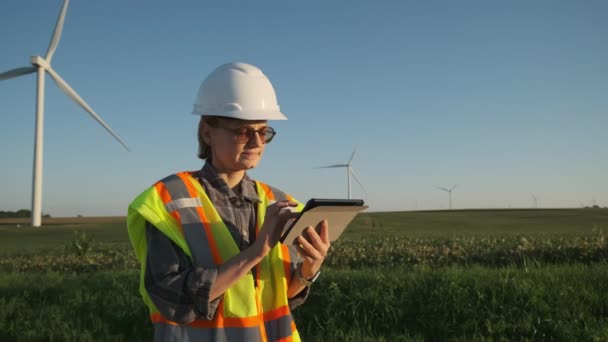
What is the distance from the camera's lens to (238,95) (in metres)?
2.67

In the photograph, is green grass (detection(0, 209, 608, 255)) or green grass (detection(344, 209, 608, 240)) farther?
green grass (detection(344, 209, 608, 240))

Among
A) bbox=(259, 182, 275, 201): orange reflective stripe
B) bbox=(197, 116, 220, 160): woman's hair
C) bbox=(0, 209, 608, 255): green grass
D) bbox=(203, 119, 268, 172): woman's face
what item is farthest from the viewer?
bbox=(0, 209, 608, 255): green grass

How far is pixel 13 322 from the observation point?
25.0 ft

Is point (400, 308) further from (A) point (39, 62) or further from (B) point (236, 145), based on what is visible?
(A) point (39, 62)

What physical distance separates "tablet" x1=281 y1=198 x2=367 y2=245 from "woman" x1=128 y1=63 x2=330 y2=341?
0.17 feet

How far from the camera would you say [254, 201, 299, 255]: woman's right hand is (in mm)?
2295

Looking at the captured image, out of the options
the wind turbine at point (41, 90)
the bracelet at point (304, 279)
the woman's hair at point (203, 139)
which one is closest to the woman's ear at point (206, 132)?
the woman's hair at point (203, 139)

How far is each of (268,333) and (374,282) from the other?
4.99 meters

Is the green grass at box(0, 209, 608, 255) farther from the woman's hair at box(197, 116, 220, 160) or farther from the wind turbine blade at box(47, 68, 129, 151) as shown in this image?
the woman's hair at box(197, 116, 220, 160)

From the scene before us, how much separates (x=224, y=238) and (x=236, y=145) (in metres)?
0.45

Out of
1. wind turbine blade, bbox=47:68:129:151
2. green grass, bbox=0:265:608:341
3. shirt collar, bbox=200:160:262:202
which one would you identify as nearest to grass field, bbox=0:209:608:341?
green grass, bbox=0:265:608:341

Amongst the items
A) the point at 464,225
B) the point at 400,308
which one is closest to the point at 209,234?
the point at 400,308

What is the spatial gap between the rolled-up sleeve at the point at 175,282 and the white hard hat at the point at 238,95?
2.23ft

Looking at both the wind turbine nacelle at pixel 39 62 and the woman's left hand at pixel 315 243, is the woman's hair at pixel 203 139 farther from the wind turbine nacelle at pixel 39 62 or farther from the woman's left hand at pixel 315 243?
the wind turbine nacelle at pixel 39 62
